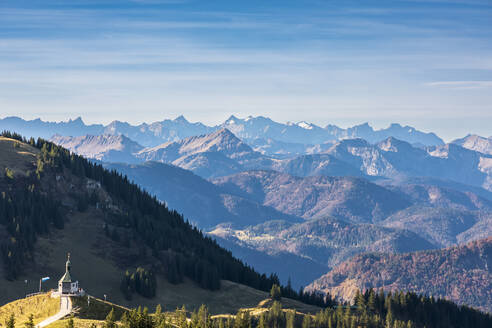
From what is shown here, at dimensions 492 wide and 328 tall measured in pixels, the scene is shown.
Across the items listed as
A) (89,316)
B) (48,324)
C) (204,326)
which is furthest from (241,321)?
(48,324)

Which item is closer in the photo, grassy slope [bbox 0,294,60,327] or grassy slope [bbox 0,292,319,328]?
grassy slope [bbox 0,292,319,328]

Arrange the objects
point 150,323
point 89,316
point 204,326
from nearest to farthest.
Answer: point 150,323 → point 89,316 → point 204,326

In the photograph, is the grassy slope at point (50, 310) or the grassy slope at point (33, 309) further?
the grassy slope at point (33, 309)

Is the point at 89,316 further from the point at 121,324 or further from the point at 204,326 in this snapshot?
the point at 204,326

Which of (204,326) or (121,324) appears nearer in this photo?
(121,324)

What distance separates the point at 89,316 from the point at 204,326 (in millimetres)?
29044

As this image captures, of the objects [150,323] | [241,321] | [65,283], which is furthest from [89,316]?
[241,321]

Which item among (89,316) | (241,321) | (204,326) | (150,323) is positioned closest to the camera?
(150,323)

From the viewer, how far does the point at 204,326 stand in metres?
165

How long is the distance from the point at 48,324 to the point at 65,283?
615 inches

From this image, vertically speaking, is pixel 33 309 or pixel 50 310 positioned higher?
pixel 50 310

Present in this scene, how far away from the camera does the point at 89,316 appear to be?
153 m

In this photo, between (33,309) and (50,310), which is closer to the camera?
(50,310)

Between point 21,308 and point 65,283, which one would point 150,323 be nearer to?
point 65,283
